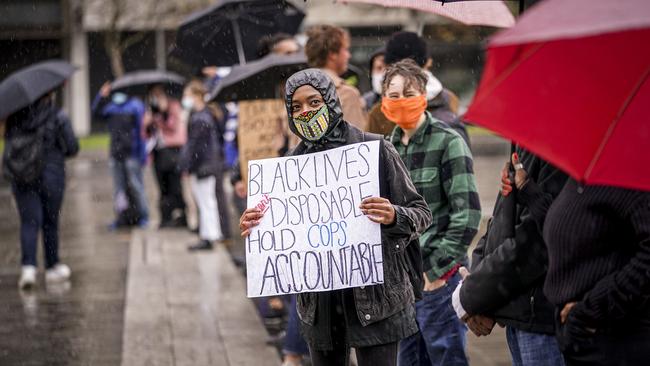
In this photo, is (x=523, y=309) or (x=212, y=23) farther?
(x=212, y=23)

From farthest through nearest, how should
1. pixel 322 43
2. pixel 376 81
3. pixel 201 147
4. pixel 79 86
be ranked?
pixel 79 86, pixel 201 147, pixel 376 81, pixel 322 43

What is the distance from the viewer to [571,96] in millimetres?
2893

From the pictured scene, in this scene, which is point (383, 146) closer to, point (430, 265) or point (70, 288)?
point (430, 265)

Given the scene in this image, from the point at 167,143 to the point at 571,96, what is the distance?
10937 mm

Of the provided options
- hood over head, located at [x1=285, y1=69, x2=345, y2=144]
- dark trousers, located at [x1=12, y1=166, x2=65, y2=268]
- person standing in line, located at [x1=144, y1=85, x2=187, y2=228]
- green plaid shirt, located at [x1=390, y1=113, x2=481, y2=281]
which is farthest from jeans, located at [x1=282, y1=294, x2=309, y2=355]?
person standing in line, located at [x1=144, y1=85, x2=187, y2=228]

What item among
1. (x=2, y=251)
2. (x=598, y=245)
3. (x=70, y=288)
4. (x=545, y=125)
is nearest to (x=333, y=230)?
(x=598, y=245)

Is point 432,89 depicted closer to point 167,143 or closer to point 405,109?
point 405,109

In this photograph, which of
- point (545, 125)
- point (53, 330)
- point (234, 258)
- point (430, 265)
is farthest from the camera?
point (234, 258)

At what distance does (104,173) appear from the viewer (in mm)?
23750

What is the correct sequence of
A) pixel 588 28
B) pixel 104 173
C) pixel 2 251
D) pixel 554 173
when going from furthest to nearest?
pixel 104 173 < pixel 2 251 < pixel 554 173 < pixel 588 28

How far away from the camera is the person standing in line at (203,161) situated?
11500 millimetres

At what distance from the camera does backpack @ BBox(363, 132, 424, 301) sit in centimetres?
434

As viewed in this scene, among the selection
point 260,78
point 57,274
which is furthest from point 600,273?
point 57,274

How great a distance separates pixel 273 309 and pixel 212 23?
8.64 feet
